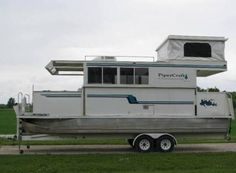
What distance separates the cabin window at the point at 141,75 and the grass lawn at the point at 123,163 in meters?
3.57

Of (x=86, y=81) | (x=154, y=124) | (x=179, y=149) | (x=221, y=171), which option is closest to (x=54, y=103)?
(x=86, y=81)

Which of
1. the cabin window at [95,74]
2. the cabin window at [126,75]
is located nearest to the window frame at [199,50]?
the cabin window at [126,75]

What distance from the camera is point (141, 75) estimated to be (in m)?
18.7

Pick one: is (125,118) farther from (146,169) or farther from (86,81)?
(146,169)

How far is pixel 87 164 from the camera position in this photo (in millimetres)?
13883

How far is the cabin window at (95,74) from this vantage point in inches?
727

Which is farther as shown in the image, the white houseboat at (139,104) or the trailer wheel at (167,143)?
the trailer wheel at (167,143)

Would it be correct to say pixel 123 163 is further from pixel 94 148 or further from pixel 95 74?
pixel 94 148

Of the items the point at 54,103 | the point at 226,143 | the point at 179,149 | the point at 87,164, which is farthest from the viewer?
the point at 226,143

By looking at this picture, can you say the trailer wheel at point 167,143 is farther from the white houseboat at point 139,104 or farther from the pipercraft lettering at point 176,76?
the pipercraft lettering at point 176,76

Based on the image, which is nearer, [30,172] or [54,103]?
[30,172]

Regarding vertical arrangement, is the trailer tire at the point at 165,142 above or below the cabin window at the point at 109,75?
below

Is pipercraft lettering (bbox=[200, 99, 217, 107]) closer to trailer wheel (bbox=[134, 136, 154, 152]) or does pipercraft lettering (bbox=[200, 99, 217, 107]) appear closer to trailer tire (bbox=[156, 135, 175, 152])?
trailer tire (bbox=[156, 135, 175, 152])

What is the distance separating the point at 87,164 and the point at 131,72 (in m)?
5.66
